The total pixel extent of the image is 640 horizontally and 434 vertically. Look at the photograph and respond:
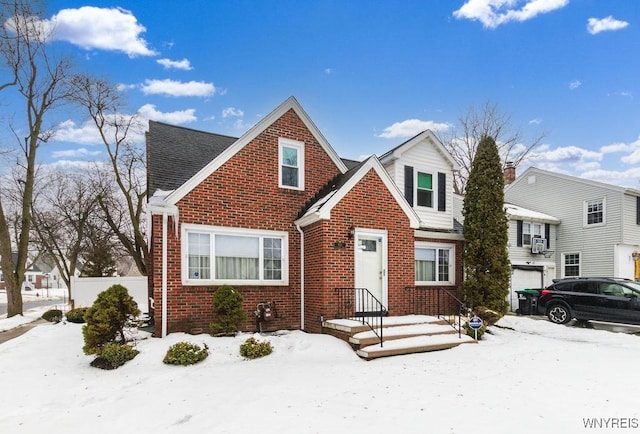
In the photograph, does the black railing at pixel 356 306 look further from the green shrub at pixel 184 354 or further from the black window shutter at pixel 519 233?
the black window shutter at pixel 519 233

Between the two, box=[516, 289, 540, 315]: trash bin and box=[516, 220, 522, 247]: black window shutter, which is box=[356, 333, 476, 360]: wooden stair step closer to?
box=[516, 289, 540, 315]: trash bin

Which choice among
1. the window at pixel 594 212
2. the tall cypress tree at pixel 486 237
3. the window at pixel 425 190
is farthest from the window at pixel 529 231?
the window at pixel 425 190

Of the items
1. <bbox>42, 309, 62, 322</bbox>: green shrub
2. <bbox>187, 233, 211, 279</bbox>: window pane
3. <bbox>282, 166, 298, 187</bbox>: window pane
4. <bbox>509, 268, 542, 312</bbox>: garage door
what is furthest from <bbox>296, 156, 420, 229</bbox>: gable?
<bbox>42, 309, 62, 322</bbox>: green shrub

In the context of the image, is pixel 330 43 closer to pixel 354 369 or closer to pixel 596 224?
pixel 354 369

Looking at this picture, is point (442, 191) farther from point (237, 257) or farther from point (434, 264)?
point (237, 257)

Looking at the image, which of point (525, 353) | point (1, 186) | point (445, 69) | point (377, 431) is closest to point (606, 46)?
point (445, 69)

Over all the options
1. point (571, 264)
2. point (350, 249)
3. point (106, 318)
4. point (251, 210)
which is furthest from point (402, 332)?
point (571, 264)

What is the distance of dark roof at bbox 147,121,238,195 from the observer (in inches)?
400

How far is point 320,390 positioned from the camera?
18.4ft

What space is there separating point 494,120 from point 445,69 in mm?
12334

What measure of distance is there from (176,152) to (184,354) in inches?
246

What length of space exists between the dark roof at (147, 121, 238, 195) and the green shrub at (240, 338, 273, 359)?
4.53 metres

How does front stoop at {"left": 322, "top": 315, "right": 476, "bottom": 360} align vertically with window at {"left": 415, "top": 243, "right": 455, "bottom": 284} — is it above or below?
below

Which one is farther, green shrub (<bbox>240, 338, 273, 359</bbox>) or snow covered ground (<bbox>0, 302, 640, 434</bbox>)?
green shrub (<bbox>240, 338, 273, 359</bbox>)
